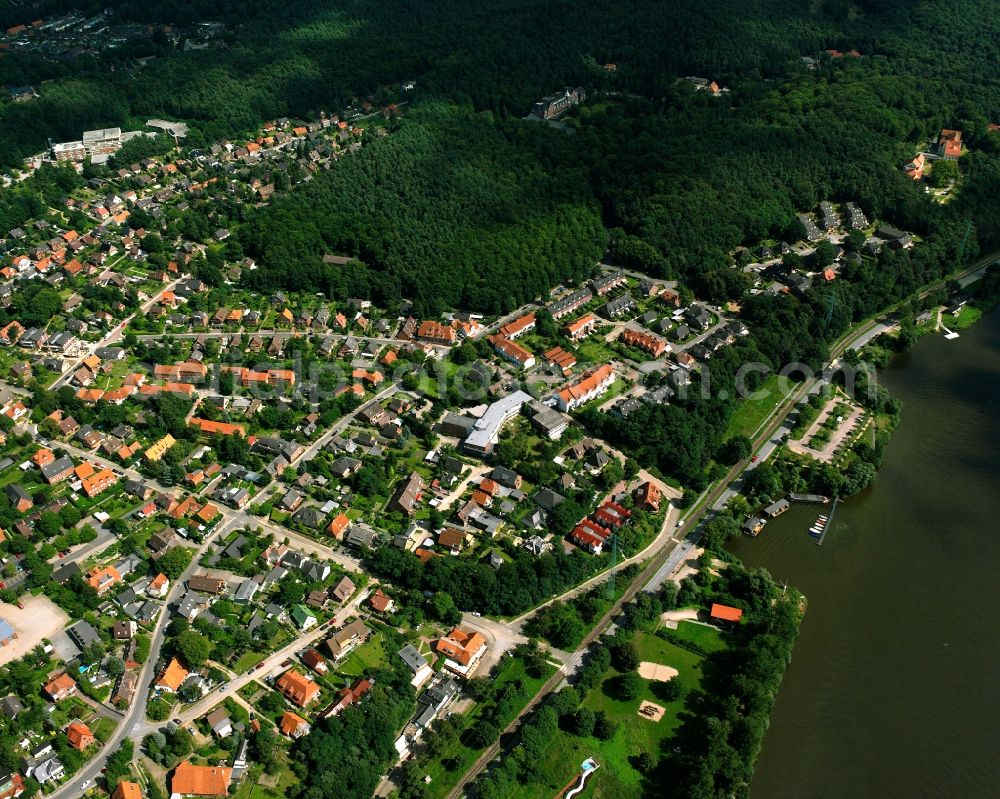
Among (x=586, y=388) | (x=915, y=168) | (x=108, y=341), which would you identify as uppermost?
(x=915, y=168)

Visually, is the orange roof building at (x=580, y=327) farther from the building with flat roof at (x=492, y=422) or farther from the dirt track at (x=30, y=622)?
the dirt track at (x=30, y=622)

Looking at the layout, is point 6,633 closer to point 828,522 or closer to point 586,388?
point 586,388

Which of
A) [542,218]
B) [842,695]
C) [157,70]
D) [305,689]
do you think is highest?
[157,70]

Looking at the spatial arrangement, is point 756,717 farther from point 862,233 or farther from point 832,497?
point 862,233

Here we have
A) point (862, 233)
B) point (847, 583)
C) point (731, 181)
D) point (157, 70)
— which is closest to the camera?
point (847, 583)

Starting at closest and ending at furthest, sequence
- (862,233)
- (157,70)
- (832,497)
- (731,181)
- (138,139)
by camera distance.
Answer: (832,497), (862,233), (731,181), (138,139), (157,70)

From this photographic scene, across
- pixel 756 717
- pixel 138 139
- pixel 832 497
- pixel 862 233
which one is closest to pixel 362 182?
pixel 138 139

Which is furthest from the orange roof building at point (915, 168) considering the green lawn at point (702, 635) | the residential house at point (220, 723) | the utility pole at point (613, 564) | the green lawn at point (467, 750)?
the residential house at point (220, 723)

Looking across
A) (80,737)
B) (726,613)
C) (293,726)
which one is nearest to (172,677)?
(80,737)
